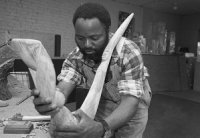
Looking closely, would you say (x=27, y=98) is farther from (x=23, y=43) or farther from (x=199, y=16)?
(x=199, y=16)

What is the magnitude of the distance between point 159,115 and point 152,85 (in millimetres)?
2029

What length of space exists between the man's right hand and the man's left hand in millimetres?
77

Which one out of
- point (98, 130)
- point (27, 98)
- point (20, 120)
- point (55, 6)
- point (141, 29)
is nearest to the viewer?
point (98, 130)

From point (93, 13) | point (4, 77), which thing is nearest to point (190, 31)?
point (4, 77)

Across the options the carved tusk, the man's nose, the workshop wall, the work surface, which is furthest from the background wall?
the man's nose

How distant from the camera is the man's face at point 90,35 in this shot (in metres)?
0.67

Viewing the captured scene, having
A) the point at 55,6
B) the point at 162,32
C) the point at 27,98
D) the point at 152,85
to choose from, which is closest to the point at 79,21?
the point at 27,98

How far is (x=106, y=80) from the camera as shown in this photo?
89 centimetres

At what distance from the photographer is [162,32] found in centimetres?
721

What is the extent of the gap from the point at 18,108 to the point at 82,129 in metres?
0.61

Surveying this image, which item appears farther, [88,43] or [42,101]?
[88,43]

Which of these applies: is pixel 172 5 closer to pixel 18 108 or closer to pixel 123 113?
pixel 18 108

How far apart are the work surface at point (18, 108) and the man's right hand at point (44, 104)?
11.1 inches

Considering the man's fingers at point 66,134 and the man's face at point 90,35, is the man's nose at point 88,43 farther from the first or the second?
the man's fingers at point 66,134
